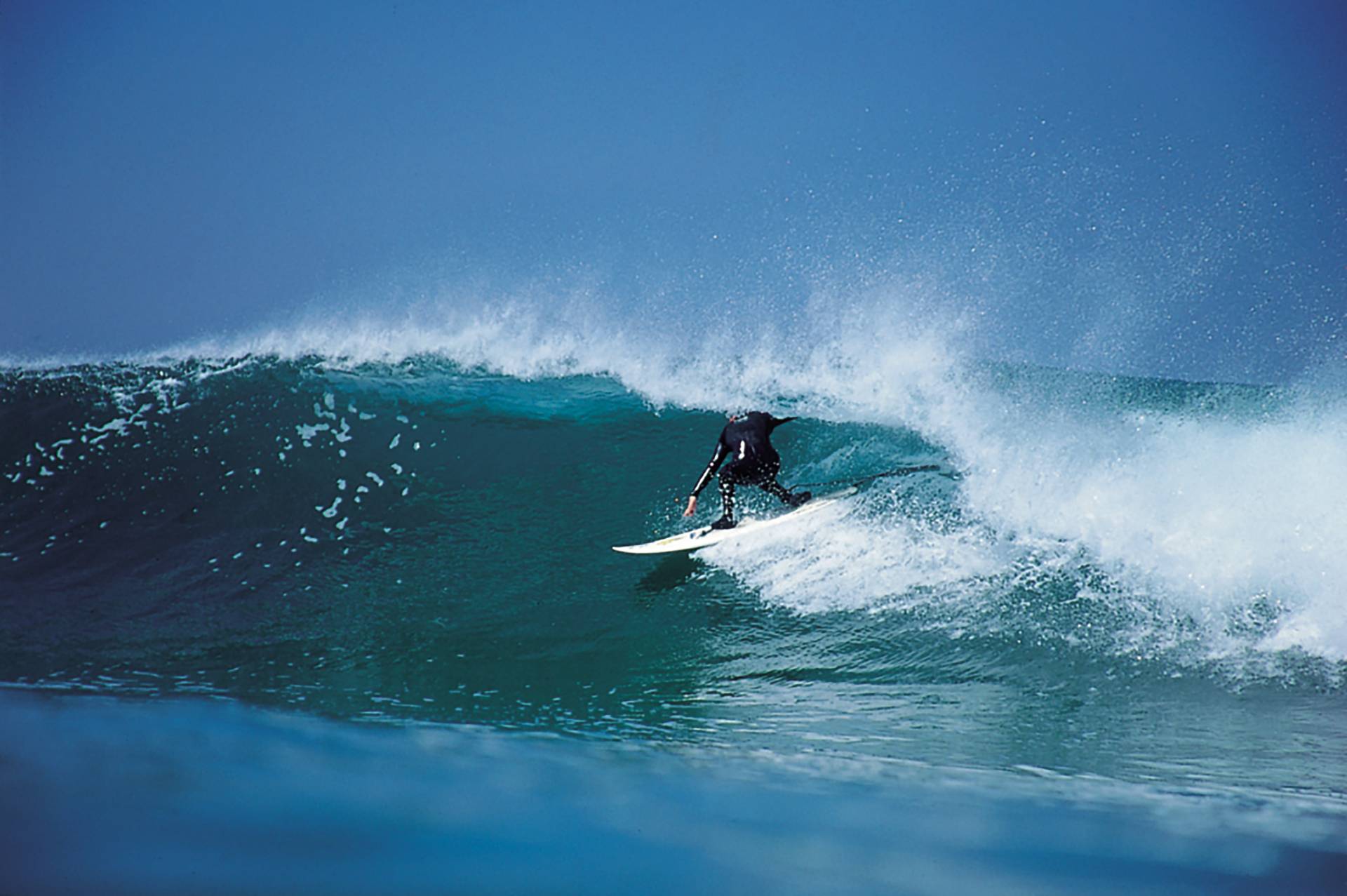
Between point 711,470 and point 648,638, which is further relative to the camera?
point 711,470

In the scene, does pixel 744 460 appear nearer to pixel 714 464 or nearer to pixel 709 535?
pixel 714 464

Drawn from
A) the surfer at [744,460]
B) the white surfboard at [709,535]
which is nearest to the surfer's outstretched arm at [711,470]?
the surfer at [744,460]

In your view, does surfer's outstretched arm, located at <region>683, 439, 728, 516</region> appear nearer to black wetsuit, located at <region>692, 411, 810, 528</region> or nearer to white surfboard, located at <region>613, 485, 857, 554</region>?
black wetsuit, located at <region>692, 411, 810, 528</region>

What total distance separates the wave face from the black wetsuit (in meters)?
0.39

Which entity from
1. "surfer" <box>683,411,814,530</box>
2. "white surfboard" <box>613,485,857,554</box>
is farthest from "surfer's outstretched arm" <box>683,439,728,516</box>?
"white surfboard" <box>613,485,857,554</box>

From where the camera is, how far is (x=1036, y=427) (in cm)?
739

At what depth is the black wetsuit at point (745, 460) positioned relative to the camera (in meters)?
6.37

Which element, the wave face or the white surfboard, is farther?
the white surfboard

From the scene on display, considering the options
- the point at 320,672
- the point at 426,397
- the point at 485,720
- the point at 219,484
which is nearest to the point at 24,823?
the point at 485,720

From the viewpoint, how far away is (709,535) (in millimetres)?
6465

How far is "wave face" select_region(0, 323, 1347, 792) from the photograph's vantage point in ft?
13.7

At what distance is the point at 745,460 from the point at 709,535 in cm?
60

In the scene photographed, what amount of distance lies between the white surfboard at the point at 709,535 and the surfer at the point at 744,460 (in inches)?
2.6

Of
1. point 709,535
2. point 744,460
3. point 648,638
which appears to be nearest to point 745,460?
point 744,460
